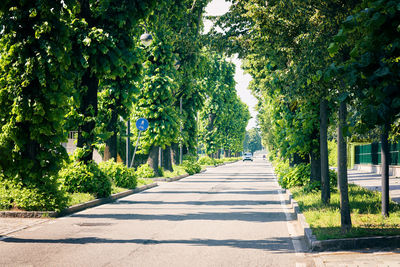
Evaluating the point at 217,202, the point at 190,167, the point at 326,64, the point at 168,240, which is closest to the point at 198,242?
the point at 168,240

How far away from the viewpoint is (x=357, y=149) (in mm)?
49094

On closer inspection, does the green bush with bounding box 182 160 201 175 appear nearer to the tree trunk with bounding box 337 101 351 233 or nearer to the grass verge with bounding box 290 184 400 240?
the grass verge with bounding box 290 184 400 240

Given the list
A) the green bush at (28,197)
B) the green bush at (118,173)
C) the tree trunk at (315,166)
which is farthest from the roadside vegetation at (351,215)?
the green bush at (118,173)

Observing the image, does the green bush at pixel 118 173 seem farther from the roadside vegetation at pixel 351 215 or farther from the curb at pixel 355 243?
the curb at pixel 355 243

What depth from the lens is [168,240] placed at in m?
9.54

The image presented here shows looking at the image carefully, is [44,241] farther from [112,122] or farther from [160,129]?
[160,129]

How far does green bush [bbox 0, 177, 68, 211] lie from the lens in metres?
12.6

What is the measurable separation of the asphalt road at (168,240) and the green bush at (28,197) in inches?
27.7

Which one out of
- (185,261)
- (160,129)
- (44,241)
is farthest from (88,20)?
(160,129)

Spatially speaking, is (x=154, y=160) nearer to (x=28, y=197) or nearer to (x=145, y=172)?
(x=145, y=172)

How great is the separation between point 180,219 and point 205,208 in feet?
8.69

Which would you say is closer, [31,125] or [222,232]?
Result: [222,232]

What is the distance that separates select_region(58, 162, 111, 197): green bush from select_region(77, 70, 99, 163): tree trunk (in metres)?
0.37

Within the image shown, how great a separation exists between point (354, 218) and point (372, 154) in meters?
31.7
